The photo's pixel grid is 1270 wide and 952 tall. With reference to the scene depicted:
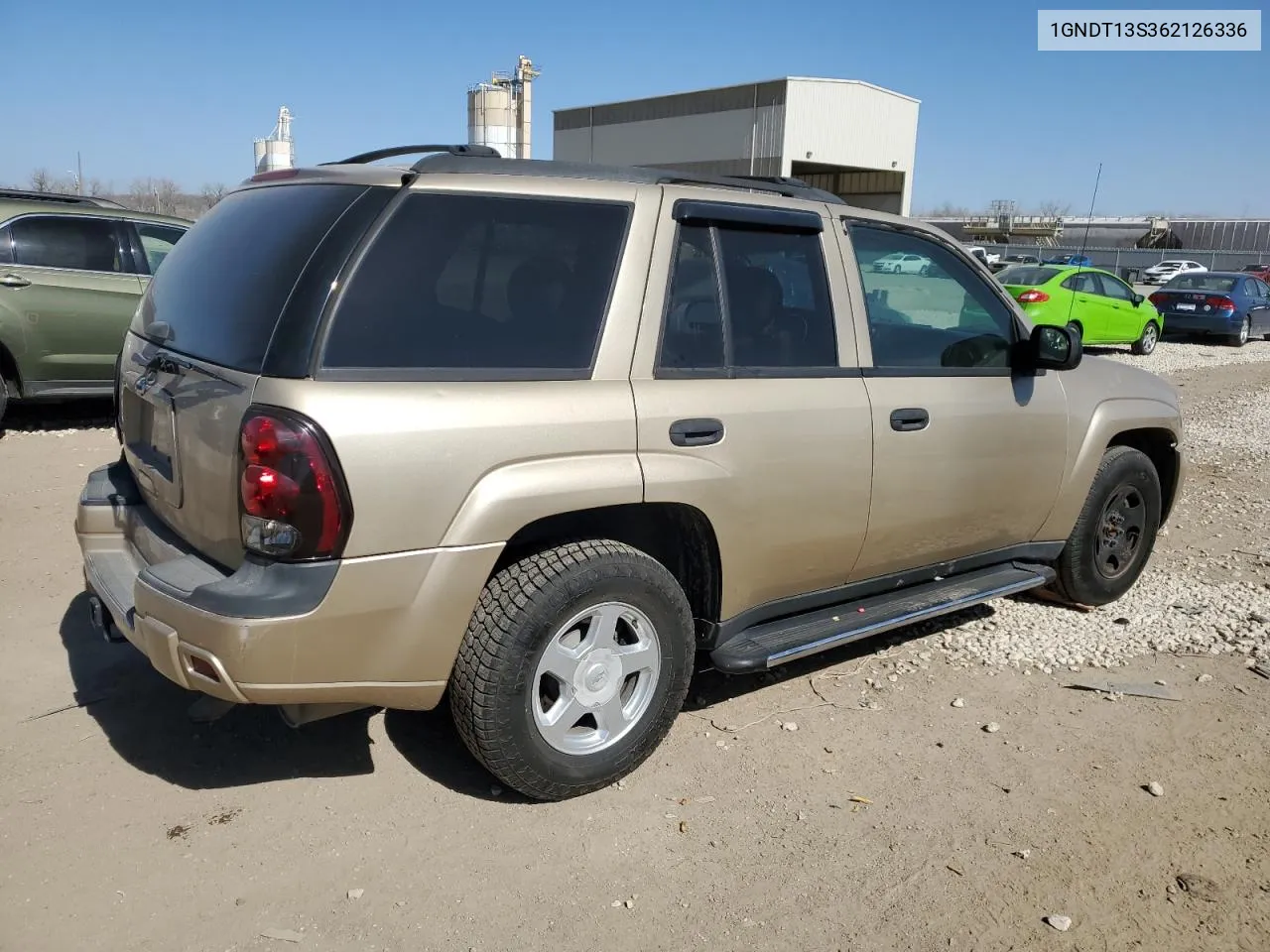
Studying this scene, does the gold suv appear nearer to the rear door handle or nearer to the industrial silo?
the rear door handle

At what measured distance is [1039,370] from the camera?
4359 mm

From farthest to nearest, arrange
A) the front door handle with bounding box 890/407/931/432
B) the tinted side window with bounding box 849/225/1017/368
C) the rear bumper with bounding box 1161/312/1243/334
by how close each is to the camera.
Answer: the rear bumper with bounding box 1161/312/1243/334 → the tinted side window with bounding box 849/225/1017/368 → the front door handle with bounding box 890/407/931/432

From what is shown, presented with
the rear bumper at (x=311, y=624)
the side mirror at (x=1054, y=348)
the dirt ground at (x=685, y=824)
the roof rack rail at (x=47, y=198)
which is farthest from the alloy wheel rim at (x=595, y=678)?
the roof rack rail at (x=47, y=198)

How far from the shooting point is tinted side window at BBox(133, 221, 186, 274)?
8375 millimetres

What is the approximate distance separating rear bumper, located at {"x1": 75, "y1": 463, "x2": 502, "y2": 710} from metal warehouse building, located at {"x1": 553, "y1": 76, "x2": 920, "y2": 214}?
124 ft

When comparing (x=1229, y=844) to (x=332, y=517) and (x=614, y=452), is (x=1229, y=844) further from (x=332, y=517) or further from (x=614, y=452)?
A: (x=332, y=517)

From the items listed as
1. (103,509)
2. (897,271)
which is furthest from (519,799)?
(897,271)

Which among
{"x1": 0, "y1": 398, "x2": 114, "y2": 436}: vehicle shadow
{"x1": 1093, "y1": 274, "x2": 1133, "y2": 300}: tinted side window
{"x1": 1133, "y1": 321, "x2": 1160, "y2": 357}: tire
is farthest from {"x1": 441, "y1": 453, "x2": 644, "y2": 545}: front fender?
{"x1": 1133, "y1": 321, "x2": 1160, "y2": 357}: tire

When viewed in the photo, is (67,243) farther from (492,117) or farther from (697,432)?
(492,117)

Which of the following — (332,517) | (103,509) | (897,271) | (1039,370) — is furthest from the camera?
(1039,370)

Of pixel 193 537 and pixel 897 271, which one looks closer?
pixel 193 537

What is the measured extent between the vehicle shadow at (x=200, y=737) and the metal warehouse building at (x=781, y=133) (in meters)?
37.3

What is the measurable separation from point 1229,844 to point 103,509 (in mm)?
3847

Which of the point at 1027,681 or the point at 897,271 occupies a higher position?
the point at 897,271
